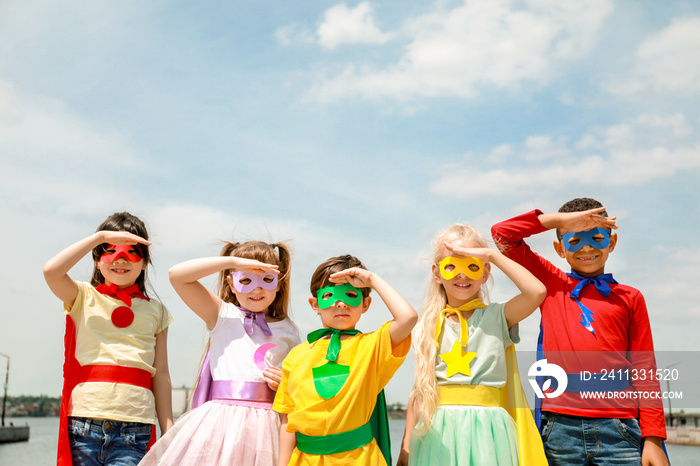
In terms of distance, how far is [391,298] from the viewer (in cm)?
337

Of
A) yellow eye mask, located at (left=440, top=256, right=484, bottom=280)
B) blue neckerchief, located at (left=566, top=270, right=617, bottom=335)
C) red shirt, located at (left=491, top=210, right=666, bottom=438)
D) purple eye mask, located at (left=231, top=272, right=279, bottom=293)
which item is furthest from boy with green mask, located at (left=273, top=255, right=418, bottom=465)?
blue neckerchief, located at (left=566, top=270, right=617, bottom=335)

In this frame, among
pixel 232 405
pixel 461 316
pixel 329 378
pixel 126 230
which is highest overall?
pixel 126 230

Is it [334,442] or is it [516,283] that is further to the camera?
[516,283]

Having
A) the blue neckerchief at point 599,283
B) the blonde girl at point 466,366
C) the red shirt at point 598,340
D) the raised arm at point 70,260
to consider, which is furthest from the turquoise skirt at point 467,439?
the raised arm at point 70,260

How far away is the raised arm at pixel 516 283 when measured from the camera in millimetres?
3559

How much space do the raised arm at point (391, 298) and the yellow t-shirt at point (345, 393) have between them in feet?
0.24

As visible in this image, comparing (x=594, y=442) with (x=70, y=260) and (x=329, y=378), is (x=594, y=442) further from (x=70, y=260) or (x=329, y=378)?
(x=70, y=260)

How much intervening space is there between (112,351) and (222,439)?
3.53ft

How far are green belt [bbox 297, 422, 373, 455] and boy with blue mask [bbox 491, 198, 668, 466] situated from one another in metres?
1.34

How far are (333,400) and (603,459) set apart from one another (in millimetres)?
1754

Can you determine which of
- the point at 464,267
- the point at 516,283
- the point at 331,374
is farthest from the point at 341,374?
the point at 516,283

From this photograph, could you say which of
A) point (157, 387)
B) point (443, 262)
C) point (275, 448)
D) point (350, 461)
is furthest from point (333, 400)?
point (157, 387)

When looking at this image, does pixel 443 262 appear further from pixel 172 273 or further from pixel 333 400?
pixel 172 273

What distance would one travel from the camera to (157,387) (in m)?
4.25
